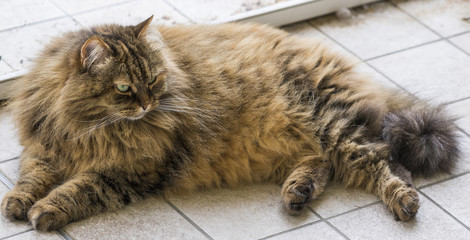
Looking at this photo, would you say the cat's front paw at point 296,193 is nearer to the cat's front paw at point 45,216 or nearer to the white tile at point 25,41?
the cat's front paw at point 45,216

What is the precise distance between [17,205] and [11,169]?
39 cm

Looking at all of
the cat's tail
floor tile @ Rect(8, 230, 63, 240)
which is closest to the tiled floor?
floor tile @ Rect(8, 230, 63, 240)

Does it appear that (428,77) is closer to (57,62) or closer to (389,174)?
(389,174)

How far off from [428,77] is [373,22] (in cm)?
68

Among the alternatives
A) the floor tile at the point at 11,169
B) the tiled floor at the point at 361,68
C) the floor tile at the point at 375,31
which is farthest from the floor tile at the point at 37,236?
the floor tile at the point at 375,31

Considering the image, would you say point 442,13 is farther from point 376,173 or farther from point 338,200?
point 338,200

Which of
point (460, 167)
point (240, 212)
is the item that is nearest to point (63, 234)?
point (240, 212)

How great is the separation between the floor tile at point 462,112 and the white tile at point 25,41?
2.15 m

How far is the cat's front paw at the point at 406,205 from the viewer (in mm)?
3154

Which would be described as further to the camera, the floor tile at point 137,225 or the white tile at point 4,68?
the white tile at point 4,68

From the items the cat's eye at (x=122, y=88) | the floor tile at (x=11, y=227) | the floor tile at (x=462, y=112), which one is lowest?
the floor tile at (x=462, y=112)

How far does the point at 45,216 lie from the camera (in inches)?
117

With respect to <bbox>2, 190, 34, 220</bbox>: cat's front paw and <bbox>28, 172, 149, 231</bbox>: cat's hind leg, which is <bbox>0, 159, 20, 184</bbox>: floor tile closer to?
<bbox>2, 190, 34, 220</bbox>: cat's front paw

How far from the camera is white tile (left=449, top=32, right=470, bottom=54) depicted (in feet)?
14.7
